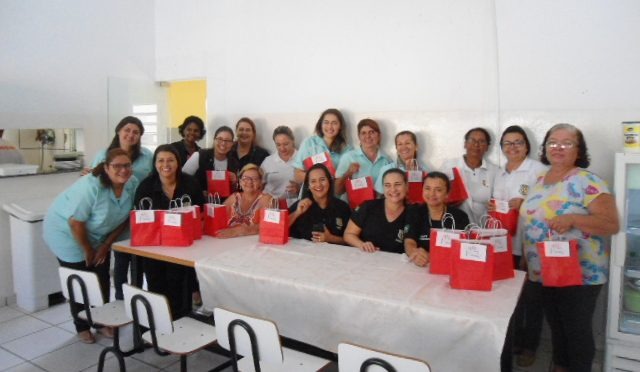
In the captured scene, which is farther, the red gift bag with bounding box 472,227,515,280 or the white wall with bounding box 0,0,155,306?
the white wall with bounding box 0,0,155,306

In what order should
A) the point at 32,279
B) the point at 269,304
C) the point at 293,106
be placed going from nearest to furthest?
the point at 269,304
the point at 32,279
the point at 293,106

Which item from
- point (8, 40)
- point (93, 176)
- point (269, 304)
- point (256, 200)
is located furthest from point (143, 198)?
point (8, 40)

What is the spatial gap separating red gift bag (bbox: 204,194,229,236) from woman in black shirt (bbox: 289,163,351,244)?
0.48 meters

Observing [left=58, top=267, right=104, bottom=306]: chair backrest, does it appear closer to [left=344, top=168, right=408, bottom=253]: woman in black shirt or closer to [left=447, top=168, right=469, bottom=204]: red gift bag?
[left=344, top=168, right=408, bottom=253]: woman in black shirt

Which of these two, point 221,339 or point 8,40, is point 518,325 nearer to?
point 221,339

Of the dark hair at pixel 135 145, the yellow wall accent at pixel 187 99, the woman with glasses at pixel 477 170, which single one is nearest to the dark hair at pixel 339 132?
the woman with glasses at pixel 477 170

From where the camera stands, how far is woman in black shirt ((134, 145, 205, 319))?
3.27 meters

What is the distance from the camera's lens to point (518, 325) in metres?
3.16

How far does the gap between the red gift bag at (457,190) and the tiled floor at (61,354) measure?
115 centimetres

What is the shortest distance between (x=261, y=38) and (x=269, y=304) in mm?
3011

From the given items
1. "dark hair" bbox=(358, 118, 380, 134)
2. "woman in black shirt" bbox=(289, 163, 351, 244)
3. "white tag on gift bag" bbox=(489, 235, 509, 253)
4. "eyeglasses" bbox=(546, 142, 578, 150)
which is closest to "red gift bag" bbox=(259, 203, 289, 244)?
"woman in black shirt" bbox=(289, 163, 351, 244)

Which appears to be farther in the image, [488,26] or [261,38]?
[261,38]

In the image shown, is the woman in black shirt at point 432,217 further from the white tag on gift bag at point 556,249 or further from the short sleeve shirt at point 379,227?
Result: the white tag on gift bag at point 556,249

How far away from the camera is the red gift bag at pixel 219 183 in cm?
392
